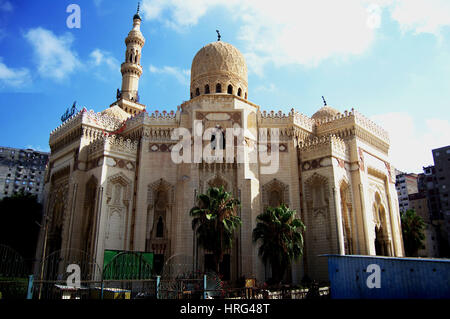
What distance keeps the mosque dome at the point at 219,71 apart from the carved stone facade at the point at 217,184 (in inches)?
26.1

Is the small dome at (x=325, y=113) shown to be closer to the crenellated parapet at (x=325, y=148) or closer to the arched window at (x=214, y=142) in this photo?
the crenellated parapet at (x=325, y=148)

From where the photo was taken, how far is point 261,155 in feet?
99.1

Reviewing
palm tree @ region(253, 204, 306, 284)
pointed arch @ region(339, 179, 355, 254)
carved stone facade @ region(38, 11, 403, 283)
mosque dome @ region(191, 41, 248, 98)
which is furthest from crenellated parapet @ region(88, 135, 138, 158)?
pointed arch @ region(339, 179, 355, 254)

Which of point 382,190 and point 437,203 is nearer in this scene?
point 382,190

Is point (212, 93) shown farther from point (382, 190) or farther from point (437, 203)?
point (437, 203)

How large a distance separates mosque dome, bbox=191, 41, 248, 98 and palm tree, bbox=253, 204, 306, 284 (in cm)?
1493

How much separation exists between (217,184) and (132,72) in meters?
24.5

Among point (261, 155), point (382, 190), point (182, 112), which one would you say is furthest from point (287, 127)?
point (382, 190)

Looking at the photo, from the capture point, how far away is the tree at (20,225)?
36.9 metres

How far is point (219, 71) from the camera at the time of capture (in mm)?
34344

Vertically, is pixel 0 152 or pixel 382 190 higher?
pixel 0 152
